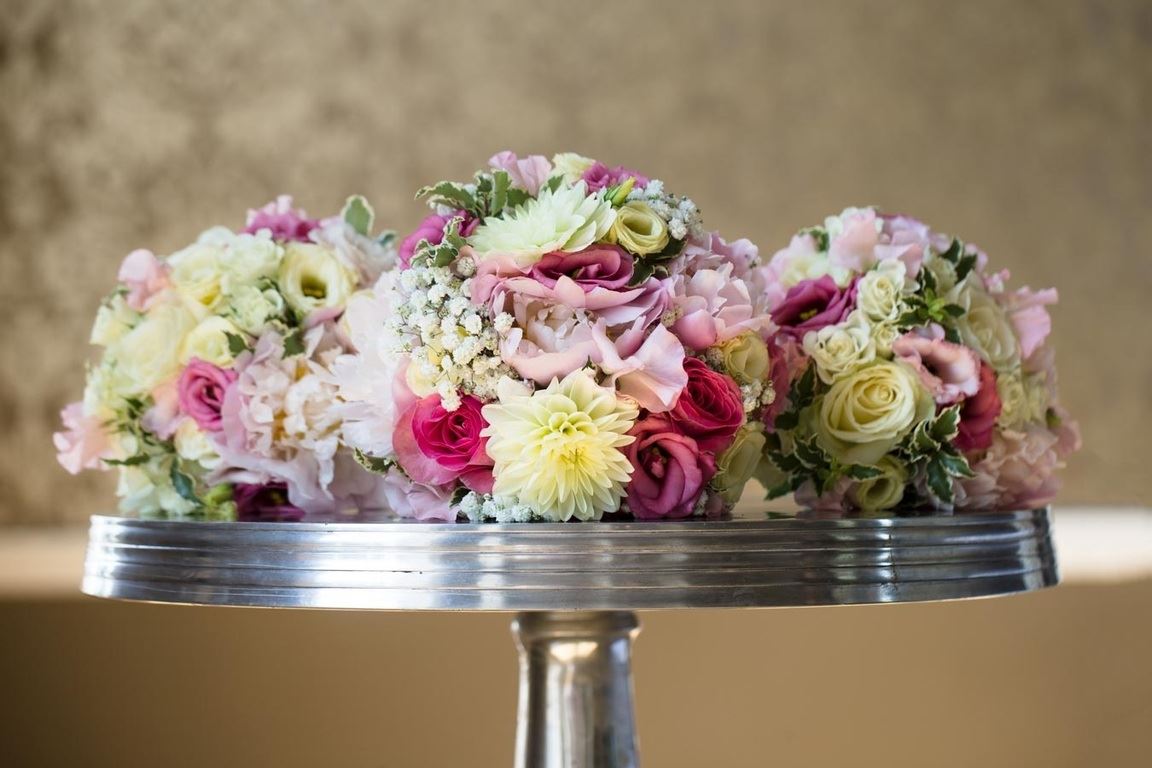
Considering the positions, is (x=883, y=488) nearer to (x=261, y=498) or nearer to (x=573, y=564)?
(x=573, y=564)

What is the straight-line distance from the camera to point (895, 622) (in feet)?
9.18

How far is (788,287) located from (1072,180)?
177cm

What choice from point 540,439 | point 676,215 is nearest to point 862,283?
point 676,215

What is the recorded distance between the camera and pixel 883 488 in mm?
1257

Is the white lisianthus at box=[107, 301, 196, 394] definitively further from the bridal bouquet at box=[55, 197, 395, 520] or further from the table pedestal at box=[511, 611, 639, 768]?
the table pedestal at box=[511, 611, 639, 768]

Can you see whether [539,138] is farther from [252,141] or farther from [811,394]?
[811,394]

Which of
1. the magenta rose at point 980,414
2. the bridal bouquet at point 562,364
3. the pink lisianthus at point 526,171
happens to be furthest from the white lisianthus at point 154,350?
the magenta rose at point 980,414

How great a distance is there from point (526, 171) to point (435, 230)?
10 centimetres

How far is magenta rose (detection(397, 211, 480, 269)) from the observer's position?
1089 mm

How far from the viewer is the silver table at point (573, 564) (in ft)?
2.94

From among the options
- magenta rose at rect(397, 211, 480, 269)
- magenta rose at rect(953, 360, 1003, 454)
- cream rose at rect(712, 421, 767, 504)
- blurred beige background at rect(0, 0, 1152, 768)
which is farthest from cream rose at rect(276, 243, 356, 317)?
blurred beige background at rect(0, 0, 1152, 768)

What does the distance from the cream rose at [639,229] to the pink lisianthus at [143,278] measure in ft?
1.95

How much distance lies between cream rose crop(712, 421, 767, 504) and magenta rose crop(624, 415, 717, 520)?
0.04 metres

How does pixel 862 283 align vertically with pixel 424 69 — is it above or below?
below
